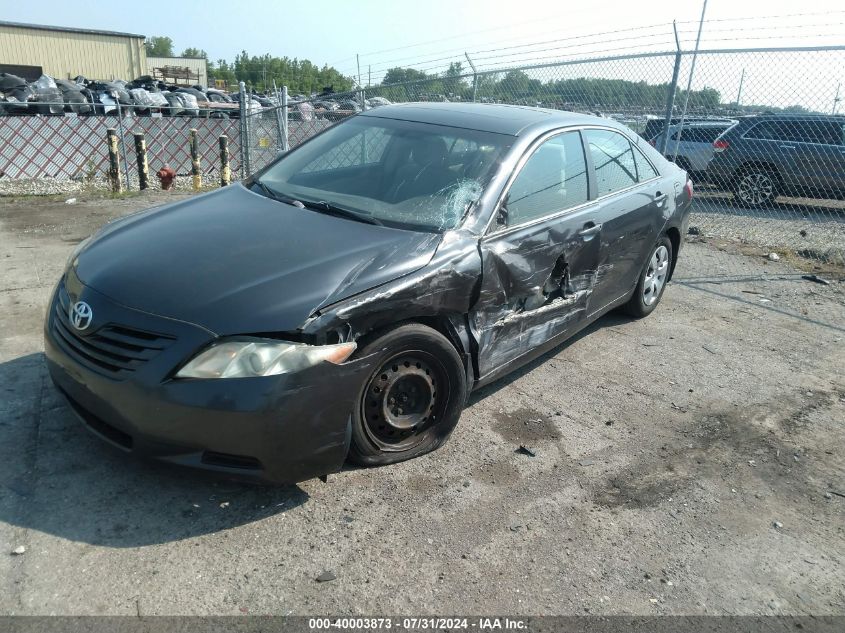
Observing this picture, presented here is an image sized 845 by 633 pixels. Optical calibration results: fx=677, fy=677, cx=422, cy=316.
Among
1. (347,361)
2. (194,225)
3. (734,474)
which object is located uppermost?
(194,225)

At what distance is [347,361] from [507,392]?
166cm

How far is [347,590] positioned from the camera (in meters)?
2.50

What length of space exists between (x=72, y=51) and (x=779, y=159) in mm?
40358

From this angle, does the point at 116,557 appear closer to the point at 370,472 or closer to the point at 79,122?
the point at 370,472

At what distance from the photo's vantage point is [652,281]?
5.58m

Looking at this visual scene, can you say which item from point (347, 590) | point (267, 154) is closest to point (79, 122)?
point (267, 154)

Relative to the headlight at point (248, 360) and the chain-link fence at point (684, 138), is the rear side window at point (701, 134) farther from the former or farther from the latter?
the headlight at point (248, 360)

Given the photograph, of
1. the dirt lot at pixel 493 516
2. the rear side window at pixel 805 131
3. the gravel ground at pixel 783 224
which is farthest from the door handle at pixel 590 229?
the rear side window at pixel 805 131

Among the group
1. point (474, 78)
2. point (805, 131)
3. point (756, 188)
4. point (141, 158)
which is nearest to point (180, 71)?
point (141, 158)

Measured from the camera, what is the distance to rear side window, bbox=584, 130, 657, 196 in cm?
456

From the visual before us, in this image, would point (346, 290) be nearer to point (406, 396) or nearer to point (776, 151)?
point (406, 396)

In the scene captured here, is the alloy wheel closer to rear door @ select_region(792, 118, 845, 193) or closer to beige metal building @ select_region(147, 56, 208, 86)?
rear door @ select_region(792, 118, 845, 193)

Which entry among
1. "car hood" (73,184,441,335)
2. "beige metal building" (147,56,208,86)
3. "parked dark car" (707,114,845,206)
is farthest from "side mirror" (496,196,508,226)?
"beige metal building" (147,56,208,86)

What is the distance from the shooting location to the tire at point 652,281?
5379 millimetres
